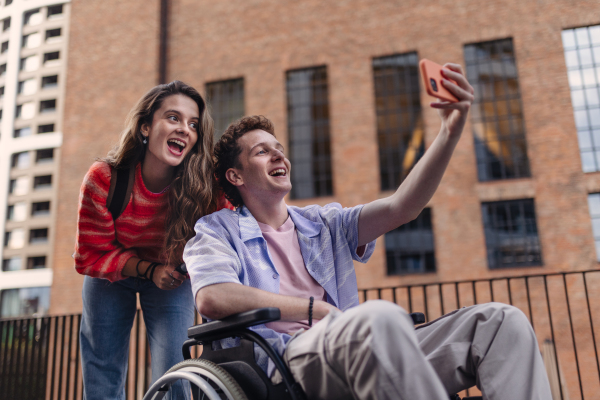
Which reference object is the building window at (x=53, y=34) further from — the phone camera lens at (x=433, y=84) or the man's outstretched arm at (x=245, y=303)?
the phone camera lens at (x=433, y=84)

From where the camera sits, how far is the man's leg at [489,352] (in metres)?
1.48

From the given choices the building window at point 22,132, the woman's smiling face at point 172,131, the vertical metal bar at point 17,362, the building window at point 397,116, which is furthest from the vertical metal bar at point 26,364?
the building window at point 22,132

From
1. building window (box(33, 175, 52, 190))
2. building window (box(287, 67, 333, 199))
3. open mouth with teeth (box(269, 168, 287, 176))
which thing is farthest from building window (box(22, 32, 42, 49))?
open mouth with teeth (box(269, 168, 287, 176))

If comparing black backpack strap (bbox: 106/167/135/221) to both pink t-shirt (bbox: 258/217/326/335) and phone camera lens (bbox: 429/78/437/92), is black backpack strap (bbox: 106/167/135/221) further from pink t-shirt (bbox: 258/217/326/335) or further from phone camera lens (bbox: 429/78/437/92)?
phone camera lens (bbox: 429/78/437/92)

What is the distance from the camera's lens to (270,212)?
2.20 m

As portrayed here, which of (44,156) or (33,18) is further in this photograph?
(44,156)

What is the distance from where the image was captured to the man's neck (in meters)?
2.19

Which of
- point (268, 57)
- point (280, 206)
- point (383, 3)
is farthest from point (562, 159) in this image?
point (280, 206)

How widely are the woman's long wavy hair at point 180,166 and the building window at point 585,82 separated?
1478 centimetres

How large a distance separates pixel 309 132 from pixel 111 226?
1419cm

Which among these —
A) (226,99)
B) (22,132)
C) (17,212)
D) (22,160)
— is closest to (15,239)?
(17,212)

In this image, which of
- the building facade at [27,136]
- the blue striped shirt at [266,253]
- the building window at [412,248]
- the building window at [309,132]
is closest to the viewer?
the blue striped shirt at [266,253]

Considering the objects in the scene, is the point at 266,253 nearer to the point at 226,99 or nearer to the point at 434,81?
the point at 434,81

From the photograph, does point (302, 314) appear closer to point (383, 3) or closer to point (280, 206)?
point (280, 206)
